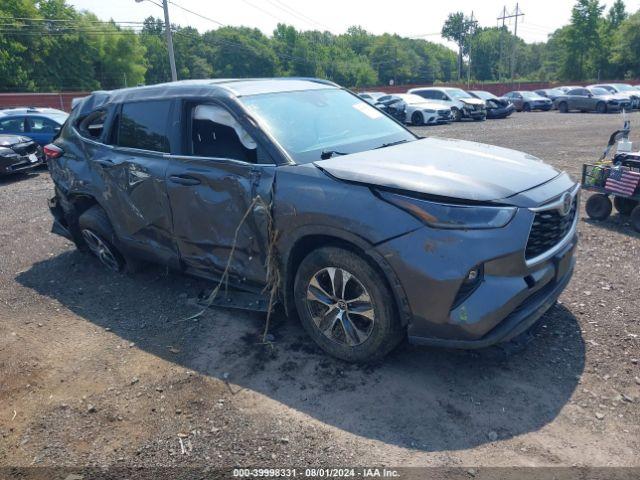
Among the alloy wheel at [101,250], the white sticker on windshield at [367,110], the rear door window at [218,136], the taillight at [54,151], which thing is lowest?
the alloy wheel at [101,250]

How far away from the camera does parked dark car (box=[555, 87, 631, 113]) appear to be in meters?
28.4

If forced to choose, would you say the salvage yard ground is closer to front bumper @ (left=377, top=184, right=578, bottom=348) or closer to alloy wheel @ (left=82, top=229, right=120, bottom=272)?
front bumper @ (left=377, top=184, right=578, bottom=348)

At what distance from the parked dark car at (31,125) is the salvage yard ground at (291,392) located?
9604mm

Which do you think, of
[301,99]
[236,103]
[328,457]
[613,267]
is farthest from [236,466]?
[613,267]

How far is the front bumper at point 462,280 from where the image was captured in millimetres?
2965

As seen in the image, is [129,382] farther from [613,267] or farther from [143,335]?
[613,267]

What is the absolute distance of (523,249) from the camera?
10.0 feet

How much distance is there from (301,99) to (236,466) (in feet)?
9.40

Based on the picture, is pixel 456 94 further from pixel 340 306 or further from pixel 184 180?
pixel 340 306

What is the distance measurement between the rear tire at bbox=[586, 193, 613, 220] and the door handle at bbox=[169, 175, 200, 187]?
17.4 ft

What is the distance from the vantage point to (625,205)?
684 cm

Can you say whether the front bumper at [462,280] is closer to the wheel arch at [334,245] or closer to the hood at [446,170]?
the wheel arch at [334,245]

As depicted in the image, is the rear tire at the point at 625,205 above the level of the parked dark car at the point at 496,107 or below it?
below

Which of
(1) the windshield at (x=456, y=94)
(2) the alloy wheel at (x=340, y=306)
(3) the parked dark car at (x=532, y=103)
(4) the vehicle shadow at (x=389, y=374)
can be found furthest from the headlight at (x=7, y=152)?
(3) the parked dark car at (x=532, y=103)
